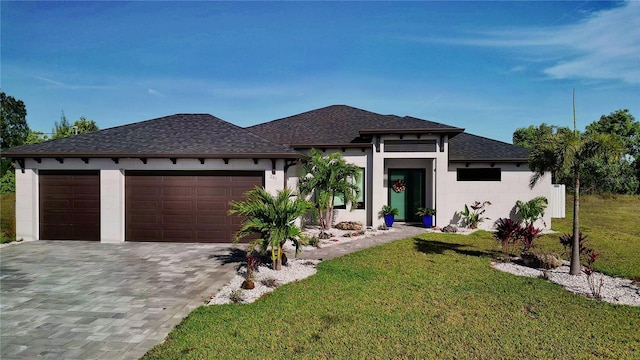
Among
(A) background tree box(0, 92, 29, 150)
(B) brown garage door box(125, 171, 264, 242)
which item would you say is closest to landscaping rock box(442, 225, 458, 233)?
(B) brown garage door box(125, 171, 264, 242)

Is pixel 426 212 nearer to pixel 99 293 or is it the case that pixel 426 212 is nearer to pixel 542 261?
pixel 542 261

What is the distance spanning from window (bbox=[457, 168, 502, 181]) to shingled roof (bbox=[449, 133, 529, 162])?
679 mm

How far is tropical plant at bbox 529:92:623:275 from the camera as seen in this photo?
6711 millimetres

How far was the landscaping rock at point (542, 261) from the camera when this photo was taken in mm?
7748

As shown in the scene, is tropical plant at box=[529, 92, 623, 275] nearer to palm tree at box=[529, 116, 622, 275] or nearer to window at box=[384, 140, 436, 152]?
palm tree at box=[529, 116, 622, 275]

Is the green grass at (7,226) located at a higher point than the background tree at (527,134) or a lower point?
lower

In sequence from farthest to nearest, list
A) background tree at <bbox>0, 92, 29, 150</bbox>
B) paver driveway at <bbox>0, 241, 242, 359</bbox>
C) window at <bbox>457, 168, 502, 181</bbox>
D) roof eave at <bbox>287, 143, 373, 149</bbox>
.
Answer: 1. background tree at <bbox>0, 92, 29, 150</bbox>
2. window at <bbox>457, 168, 502, 181</bbox>
3. roof eave at <bbox>287, 143, 373, 149</bbox>
4. paver driveway at <bbox>0, 241, 242, 359</bbox>

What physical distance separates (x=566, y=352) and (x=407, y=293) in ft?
8.30

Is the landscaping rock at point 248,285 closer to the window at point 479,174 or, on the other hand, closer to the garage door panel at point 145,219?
the garage door panel at point 145,219

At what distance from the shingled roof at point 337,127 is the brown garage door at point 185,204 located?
14.7ft

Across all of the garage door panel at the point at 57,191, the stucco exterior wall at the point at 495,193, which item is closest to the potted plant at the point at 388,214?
the stucco exterior wall at the point at 495,193

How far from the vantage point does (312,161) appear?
41.9 ft

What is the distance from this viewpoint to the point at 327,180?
12.4 m

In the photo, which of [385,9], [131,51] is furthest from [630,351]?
[131,51]
